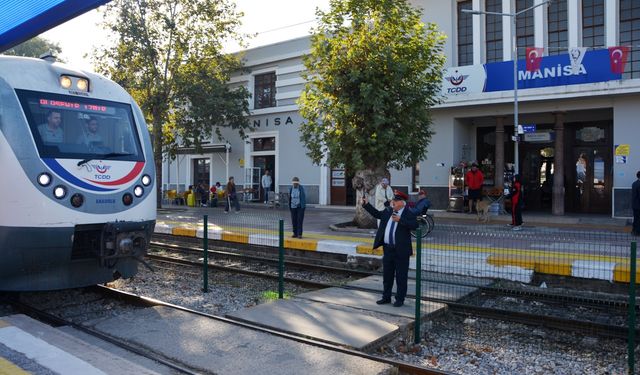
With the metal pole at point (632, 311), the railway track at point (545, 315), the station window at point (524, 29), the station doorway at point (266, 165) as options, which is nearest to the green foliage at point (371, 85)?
the railway track at point (545, 315)

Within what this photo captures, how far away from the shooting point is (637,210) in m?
14.1

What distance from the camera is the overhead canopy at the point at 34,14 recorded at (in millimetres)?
8695

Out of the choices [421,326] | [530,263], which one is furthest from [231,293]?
[530,263]

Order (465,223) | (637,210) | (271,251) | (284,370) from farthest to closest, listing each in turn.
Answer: (465,223), (637,210), (271,251), (284,370)

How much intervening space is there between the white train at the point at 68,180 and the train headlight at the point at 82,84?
0.05 feet

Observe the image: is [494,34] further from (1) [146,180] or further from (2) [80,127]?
(2) [80,127]

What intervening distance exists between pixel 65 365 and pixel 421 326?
14.2 feet

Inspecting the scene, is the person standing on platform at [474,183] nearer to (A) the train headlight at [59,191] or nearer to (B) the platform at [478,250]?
(B) the platform at [478,250]

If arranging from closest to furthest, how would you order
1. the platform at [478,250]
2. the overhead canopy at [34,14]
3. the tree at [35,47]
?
the overhead canopy at [34,14] → the platform at [478,250] → the tree at [35,47]

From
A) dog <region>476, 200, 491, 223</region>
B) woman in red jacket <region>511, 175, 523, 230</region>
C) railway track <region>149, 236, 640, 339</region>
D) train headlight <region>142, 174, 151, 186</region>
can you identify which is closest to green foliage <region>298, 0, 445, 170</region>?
woman in red jacket <region>511, 175, 523, 230</region>

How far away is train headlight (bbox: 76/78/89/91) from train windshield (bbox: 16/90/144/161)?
188 mm

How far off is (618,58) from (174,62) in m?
Answer: 17.6

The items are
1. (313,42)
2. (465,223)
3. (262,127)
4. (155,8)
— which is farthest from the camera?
(262,127)

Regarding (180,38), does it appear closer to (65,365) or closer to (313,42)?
(313,42)
